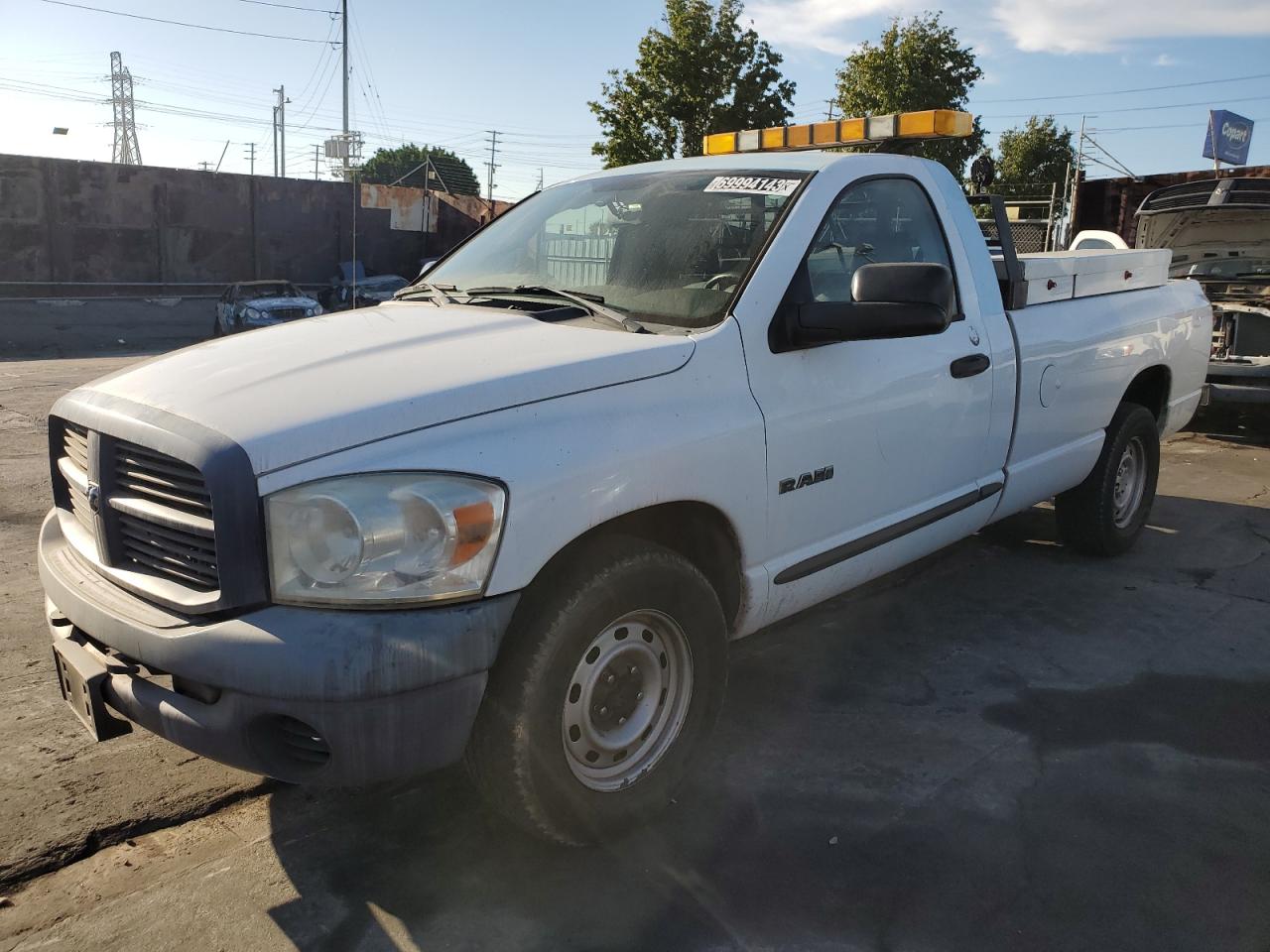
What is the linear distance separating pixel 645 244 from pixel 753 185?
16.4 inches

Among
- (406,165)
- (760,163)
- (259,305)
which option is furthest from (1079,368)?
(406,165)

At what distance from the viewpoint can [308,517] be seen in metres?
2.36

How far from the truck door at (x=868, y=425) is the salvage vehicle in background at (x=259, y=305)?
1547cm

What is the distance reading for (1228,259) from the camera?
9.69m

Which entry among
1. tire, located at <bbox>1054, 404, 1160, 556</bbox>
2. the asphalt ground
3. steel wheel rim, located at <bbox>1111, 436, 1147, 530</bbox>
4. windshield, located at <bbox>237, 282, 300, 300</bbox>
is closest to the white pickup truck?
the asphalt ground

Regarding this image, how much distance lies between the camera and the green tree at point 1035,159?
136 ft

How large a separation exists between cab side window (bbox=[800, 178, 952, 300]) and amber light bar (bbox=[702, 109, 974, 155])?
0.35 metres

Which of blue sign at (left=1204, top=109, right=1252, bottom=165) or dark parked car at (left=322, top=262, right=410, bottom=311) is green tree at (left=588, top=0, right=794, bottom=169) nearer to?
dark parked car at (left=322, top=262, right=410, bottom=311)

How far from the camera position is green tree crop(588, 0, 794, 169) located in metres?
23.4

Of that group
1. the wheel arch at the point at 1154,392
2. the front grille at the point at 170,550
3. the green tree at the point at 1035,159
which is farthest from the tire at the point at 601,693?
the green tree at the point at 1035,159

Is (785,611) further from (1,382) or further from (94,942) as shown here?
(1,382)

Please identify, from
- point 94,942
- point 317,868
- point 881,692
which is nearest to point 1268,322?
point 881,692

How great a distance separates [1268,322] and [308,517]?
347 inches

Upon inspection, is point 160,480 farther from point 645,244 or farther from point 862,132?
point 862,132
